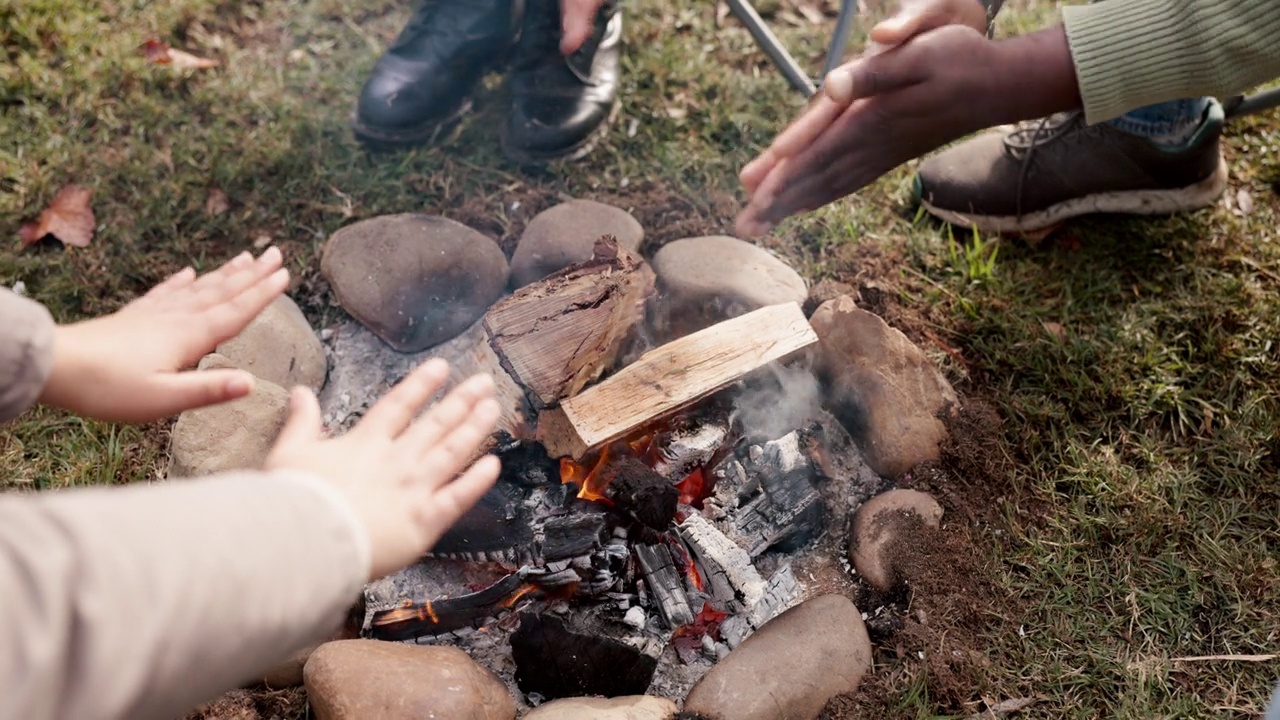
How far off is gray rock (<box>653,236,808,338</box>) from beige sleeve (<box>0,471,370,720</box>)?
57.5 inches

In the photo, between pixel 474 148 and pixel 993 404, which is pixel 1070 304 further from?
pixel 474 148

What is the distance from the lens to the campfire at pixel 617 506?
2.15m

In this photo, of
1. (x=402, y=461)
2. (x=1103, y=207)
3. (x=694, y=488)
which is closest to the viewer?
(x=402, y=461)

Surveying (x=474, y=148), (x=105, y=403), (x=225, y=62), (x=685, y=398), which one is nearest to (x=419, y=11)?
(x=474, y=148)

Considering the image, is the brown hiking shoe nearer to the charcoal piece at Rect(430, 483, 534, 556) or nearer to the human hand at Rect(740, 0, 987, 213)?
the human hand at Rect(740, 0, 987, 213)

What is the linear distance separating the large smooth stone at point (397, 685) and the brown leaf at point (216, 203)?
182cm

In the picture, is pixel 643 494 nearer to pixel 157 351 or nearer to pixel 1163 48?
pixel 157 351

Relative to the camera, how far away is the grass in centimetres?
231

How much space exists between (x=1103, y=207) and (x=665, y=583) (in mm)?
2164

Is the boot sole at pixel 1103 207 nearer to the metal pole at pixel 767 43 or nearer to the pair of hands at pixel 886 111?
the metal pole at pixel 767 43

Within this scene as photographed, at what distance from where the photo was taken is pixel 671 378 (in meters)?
2.34

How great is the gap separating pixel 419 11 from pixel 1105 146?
260 centimetres

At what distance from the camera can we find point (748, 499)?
238cm

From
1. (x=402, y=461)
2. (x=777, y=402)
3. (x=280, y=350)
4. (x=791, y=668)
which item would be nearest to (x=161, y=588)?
(x=402, y=461)
